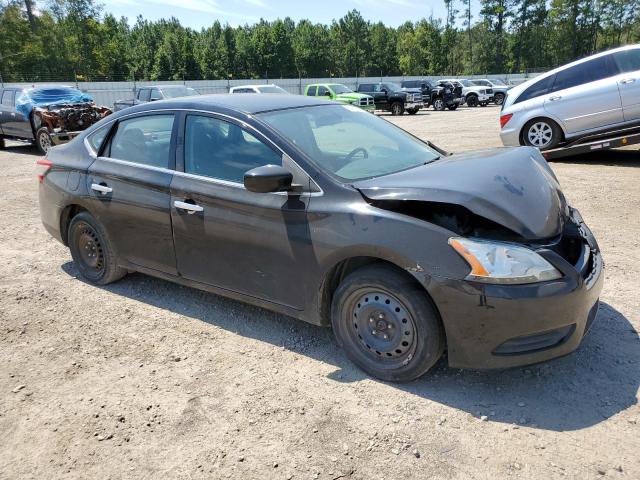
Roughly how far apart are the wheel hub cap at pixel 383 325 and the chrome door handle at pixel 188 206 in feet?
4.44

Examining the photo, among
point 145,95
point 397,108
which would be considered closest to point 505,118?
point 145,95

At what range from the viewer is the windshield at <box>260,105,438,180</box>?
3.52 metres

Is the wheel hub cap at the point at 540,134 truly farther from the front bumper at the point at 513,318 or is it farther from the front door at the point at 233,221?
the front door at the point at 233,221

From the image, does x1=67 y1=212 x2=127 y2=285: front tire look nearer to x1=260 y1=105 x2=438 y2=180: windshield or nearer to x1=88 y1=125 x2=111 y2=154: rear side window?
x1=88 y1=125 x2=111 y2=154: rear side window

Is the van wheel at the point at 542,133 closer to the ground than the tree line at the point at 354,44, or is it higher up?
closer to the ground

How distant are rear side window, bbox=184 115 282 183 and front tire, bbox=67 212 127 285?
1.26 m

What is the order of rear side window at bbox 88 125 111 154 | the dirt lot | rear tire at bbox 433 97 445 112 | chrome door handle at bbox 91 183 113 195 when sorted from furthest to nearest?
rear tire at bbox 433 97 445 112 < rear side window at bbox 88 125 111 154 < chrome door handle at bbox 91 183 113 195 < the dirt lot

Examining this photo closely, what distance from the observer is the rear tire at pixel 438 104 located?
31173 millimetres

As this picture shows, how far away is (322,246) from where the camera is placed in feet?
10.6

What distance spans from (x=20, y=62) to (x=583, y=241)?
2614 inches

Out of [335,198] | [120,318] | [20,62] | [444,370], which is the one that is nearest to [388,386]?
[444,370]

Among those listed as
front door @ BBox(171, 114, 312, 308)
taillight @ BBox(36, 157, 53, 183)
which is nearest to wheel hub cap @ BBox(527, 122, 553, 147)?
front door @ BBox(171, 114, 312, 308)

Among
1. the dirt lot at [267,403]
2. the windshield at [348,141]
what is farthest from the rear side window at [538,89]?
the windshield at [348,141]

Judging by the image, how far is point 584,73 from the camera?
973 cm
